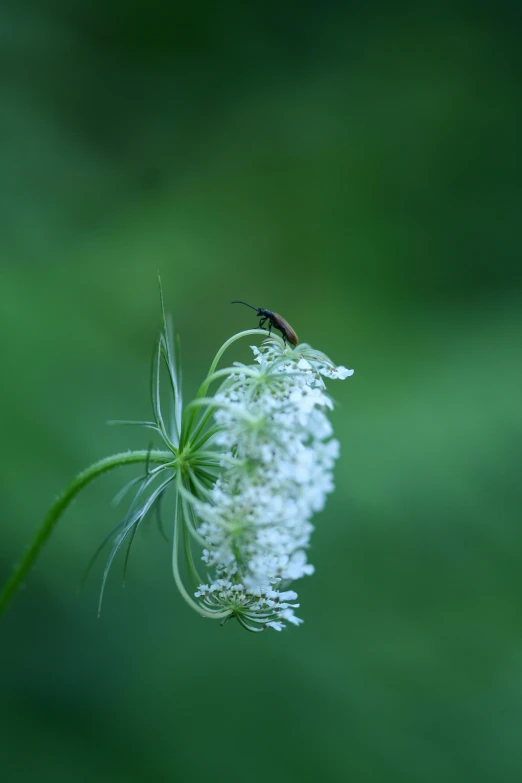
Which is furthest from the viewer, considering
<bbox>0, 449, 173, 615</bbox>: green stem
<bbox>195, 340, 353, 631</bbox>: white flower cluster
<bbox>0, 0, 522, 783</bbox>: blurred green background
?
<bbox>0, 0, 522, 783</bbox>: blurred green background

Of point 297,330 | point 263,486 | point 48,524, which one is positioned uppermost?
point 297,330

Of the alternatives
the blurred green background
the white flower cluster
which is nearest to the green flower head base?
the white flower cluster

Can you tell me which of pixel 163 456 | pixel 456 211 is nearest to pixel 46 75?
pixel 456 211

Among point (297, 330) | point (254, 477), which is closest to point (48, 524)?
point (254, 477)

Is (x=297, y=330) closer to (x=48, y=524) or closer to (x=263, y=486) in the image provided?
(x=263, y=486)

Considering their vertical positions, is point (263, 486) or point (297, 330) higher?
point (297, 330)

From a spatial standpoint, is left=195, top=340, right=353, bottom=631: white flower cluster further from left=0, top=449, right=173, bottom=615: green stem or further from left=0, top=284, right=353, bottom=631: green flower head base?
left=0, top=449, right=173, bottom=615: green stem
